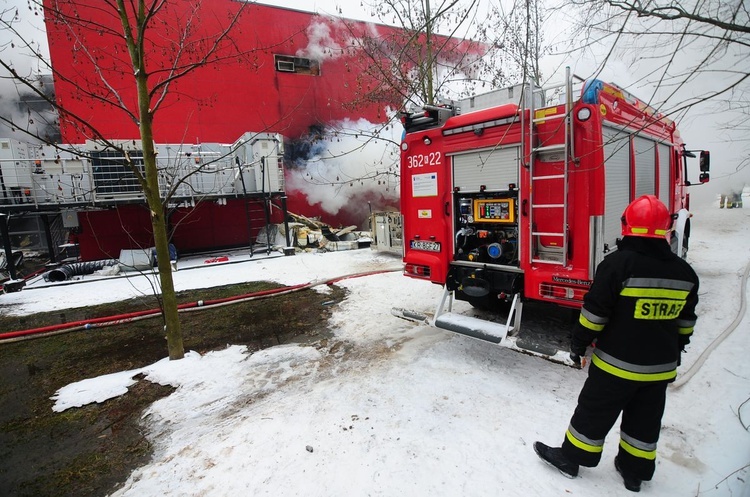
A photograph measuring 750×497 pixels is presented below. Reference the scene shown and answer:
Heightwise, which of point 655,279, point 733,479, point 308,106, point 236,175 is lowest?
point 733,479

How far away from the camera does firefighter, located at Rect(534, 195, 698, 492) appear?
2252 mm

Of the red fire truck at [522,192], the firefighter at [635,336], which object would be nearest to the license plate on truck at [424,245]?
the red fire truck at [522,192]

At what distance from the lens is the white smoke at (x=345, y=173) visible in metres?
15.9

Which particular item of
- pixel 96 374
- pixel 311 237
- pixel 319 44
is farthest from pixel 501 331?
pixel 319 44

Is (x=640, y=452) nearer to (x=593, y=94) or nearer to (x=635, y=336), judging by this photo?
(x=635, y=336)

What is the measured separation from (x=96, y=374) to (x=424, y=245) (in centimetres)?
432

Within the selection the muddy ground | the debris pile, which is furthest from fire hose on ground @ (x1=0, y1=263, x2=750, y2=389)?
the debris pile

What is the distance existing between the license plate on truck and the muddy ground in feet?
6.00

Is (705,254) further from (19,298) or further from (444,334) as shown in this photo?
(19,298)

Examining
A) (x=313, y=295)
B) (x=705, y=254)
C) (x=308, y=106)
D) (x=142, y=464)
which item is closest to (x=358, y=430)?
(x=142, y=464)

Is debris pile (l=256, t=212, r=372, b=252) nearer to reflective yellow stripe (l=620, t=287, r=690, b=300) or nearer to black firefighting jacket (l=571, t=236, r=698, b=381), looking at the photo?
black firefighting jacket (l=571, t=236, r=698, b=381)

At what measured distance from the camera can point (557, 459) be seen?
8.43 feet

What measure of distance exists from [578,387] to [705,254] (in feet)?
27.3

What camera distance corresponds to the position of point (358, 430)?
310cm
